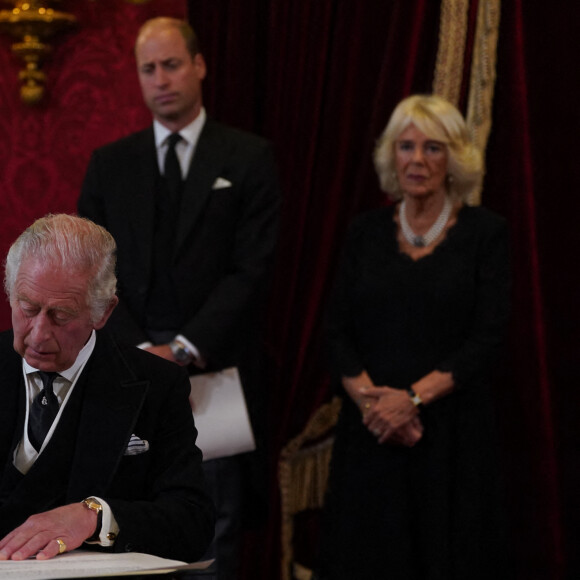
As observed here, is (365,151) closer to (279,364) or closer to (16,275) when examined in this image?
(279,364)

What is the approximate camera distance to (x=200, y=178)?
12.2ft

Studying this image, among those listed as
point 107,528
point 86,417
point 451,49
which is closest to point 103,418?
point 86,417

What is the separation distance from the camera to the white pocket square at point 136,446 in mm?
2316

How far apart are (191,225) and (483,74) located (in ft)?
4.12

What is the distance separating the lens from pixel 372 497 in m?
3.72

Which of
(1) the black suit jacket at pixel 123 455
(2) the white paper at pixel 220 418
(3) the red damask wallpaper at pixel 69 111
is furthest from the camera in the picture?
(3) the red damask wallpaper at pixel 69 111

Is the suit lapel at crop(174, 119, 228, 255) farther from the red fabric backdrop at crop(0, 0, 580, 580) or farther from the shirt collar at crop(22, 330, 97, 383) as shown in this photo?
the shirt collar at crop(22, 330, 97, 383)

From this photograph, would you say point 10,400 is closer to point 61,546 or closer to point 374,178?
point 61,546

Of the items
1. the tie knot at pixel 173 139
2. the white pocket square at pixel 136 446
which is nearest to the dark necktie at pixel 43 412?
the white pocket square at pixel 136 446

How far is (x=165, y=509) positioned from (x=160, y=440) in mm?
171

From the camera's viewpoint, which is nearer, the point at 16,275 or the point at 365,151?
the point at 16,275

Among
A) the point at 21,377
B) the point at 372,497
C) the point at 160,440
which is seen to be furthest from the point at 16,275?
the point at 372,497

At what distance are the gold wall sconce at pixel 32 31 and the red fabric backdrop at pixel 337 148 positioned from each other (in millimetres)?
61

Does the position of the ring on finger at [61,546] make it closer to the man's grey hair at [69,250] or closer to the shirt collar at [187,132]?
the man's grey hair at [69,250]
